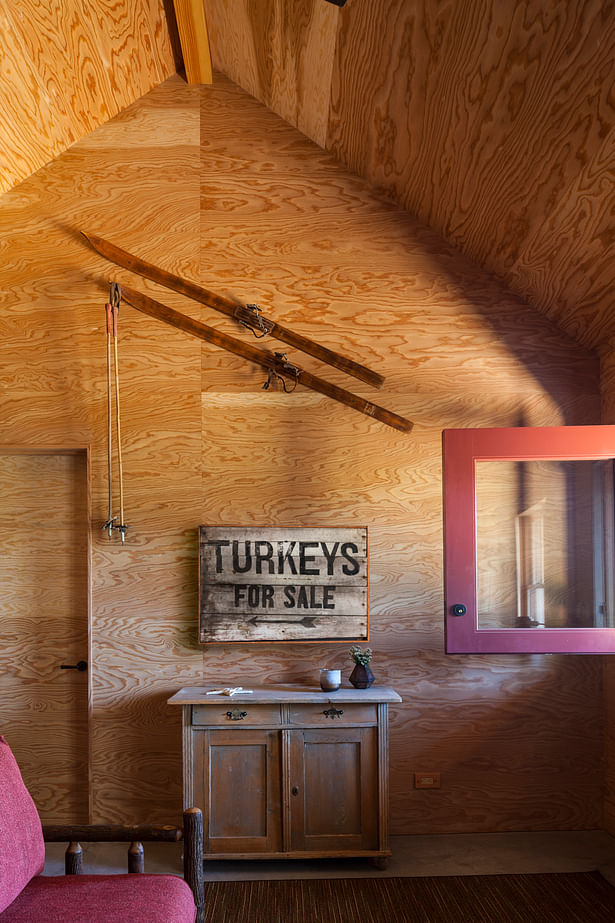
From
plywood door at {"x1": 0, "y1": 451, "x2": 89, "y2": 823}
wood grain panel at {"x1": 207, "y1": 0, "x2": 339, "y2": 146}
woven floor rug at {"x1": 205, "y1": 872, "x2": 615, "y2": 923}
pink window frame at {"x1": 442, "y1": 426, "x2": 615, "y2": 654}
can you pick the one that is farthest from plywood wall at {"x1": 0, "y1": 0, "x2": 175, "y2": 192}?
woven floor rug at {"x1": 205, "y1": 872, "x2": 615, "y2": 923}

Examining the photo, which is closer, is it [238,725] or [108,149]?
[238,725]

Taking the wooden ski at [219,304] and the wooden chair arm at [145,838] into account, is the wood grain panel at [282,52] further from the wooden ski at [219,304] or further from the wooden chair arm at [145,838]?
the wooden chair arm at [145,838]

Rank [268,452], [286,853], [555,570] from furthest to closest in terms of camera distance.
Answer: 1. [268,452]
2. [555,570]
3. [286,853]

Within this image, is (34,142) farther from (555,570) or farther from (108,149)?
(555,570)

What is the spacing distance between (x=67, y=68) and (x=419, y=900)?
162 inches

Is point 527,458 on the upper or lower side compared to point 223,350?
lower

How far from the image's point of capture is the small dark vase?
3.43 m

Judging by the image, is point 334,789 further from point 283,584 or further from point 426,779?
point 283,584

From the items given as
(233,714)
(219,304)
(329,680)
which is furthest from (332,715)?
(219,304)

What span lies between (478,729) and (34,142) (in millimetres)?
3835

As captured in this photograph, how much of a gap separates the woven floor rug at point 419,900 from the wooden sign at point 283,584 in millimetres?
1103

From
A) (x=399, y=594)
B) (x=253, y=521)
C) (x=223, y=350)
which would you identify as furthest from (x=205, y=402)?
(x=399, y=594)

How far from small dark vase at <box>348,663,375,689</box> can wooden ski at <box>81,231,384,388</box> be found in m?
1.47

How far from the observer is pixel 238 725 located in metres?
3.23
